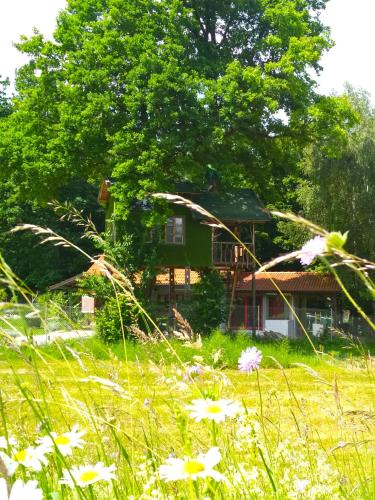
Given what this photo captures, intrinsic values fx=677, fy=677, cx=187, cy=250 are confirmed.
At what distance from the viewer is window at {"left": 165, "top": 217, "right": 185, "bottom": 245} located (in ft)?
84.0

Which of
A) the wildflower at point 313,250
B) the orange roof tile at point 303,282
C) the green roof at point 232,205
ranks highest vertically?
the green roof at point 232,205

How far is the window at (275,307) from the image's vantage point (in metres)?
34.8

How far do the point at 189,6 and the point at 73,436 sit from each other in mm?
24066

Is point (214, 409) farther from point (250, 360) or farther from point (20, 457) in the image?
point (250, 360)

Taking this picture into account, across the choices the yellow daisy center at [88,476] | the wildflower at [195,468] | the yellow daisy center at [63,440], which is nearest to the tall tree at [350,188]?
the yellow daisy center at [63,440]

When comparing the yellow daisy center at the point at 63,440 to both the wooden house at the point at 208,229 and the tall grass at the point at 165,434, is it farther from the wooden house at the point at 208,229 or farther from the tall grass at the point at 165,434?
the wooden house at the point at 208,229

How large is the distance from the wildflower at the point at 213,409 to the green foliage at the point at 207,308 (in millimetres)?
20713

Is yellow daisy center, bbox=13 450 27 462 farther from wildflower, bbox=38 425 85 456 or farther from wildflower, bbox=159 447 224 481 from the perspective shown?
wildflower, bbox=159 447 224 481

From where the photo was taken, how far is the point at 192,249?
25375 millimetres

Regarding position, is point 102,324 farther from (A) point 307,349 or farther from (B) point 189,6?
(B) point 189,6

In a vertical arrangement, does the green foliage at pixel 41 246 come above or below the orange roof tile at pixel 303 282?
above

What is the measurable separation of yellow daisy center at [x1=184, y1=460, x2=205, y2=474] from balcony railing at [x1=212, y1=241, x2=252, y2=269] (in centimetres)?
2426

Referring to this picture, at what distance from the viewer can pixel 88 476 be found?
135 cm

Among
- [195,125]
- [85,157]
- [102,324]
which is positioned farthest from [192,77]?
[102,324]
